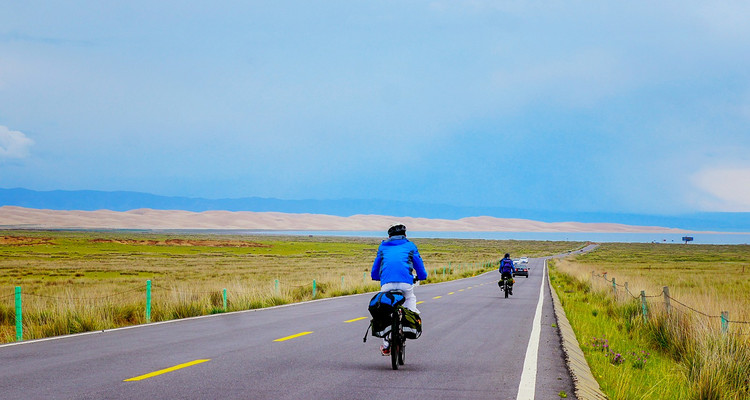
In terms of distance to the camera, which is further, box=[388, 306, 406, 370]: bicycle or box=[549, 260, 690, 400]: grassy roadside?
box=[388, 306, 406, 370]: bicycle

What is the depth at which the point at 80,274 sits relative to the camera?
47.7 meters

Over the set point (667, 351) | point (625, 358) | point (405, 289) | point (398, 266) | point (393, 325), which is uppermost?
point (398, 266)

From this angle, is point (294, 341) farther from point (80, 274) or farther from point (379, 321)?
point (80, 274)

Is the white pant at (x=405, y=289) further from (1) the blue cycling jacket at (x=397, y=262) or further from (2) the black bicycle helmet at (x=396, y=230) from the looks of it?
(2) the black bicycle helmet at (x=396, y=230)

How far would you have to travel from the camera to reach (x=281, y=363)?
9.44 meters

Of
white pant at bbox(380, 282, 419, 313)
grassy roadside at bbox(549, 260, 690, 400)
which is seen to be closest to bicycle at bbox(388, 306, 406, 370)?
white pant at bbox(380, 282, 419, 313)

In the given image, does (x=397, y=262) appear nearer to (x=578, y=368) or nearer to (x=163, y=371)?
(x=578, y=368)

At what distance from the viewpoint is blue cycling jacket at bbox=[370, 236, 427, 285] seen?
9414 mm

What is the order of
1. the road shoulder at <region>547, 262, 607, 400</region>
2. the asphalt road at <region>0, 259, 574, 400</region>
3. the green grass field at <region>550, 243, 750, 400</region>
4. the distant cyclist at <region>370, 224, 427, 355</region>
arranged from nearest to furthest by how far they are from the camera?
the asphalt road at <region>0, 259, 574, 400</region>
the road shoulder at <region>547, 262, 607, 400</region>
the green grass field at <region>550, 243, 750, 400</region>
the distant cyclist at <region>370, 224, 427, 355</region>

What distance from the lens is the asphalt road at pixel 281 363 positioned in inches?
293

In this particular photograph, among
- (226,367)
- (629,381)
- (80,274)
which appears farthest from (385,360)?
(80,274)

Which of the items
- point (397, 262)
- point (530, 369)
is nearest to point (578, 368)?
point (530, 369)

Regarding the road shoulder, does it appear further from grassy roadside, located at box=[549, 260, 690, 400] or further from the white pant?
the white pant

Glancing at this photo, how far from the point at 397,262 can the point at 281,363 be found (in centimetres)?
218
